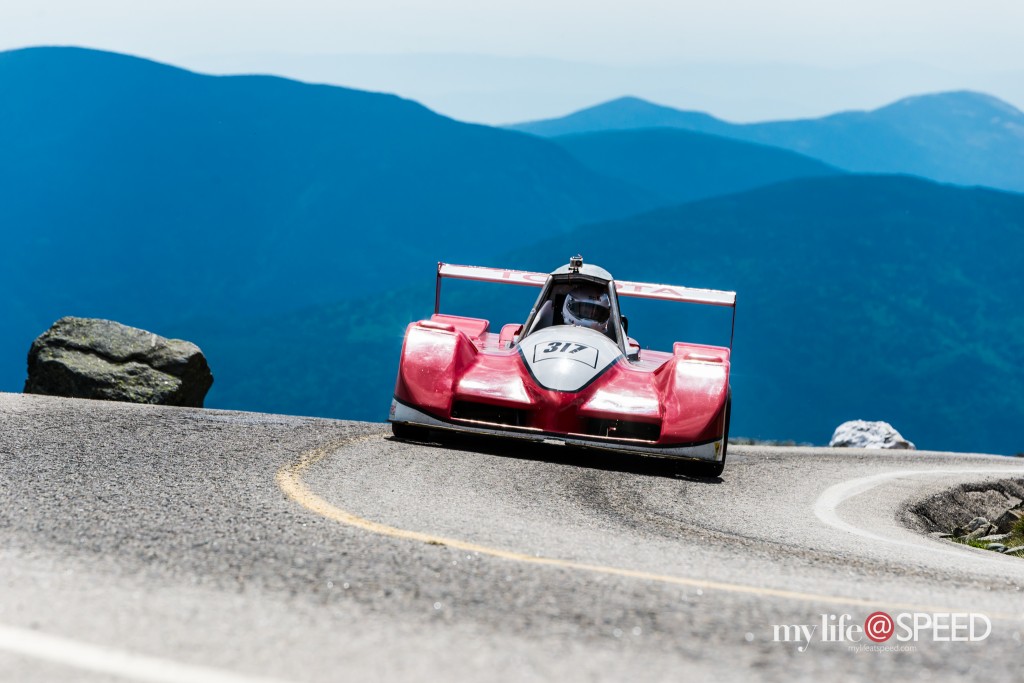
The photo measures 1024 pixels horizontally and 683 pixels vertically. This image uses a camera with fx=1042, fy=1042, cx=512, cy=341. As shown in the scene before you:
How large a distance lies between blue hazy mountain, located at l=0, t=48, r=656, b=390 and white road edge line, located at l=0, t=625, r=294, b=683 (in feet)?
501

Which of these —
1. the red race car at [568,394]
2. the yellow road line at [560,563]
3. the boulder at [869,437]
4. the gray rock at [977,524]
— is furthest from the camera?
the boulder at [869,437]

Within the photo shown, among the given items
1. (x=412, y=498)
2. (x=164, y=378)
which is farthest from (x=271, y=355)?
(x=412, y=498)

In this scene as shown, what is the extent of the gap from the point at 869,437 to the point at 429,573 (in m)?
16.9

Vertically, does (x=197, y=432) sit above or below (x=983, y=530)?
above

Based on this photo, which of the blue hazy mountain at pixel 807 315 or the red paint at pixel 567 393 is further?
the blue hazy mountain at pixel 807 315

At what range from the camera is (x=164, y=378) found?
1452 cm

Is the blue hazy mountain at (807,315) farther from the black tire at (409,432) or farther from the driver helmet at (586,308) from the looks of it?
the black tire at (409,432)

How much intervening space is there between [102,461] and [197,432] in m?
1.89

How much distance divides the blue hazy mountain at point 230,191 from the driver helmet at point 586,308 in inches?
5716

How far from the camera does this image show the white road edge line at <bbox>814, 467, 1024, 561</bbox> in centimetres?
743

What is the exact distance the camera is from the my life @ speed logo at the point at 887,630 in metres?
3.68

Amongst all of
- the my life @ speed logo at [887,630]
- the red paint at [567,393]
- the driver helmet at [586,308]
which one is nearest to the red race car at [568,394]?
the red paint at [567,393]

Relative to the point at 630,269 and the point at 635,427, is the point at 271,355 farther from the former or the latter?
the point at 635,427

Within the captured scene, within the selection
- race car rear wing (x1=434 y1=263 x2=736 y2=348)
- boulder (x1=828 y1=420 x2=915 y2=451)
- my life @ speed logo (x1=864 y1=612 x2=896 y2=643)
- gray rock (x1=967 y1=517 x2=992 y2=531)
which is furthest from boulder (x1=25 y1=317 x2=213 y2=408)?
my life @ speed logo (x1=864 y1=612 x2=896 y2=643)
